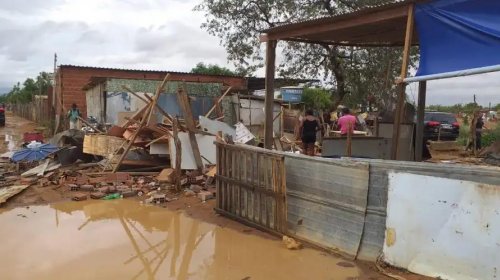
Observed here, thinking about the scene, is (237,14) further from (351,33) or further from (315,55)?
(351,33)

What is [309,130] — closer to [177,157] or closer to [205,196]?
[177,157]

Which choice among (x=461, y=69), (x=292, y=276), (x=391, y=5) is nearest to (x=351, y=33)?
(x=391, y=5)

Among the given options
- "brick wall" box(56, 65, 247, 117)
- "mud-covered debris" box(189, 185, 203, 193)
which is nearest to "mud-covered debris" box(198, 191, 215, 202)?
"mud-covered debris" box(189, 185, 203, 193)

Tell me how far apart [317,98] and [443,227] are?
74.9 ft

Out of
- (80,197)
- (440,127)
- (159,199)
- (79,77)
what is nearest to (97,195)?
(80,197)

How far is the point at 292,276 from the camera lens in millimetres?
5305

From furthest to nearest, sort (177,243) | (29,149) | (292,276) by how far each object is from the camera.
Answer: (29,149) < (177,243) < (292,276)

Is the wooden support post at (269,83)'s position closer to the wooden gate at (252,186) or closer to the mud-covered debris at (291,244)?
the wooden gate at (252,186)

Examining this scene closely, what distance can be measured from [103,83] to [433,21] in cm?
1664

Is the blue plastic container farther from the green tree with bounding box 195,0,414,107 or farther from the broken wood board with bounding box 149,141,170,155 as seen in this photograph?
the broken wood board with bounding box 149,141,170,155

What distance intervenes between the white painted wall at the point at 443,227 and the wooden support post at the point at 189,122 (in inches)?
252

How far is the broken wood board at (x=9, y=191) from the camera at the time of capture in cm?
940

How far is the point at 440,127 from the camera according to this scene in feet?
74.1

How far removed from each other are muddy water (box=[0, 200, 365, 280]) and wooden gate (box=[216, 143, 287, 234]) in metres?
0.36
